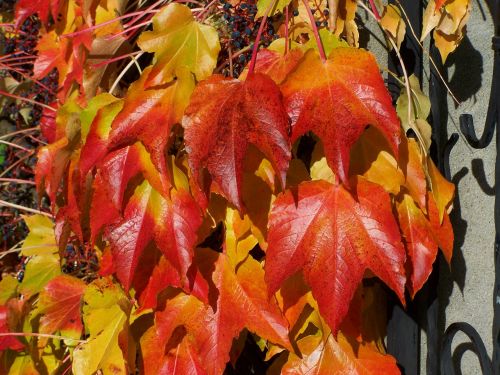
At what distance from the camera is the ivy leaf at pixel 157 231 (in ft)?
2.51

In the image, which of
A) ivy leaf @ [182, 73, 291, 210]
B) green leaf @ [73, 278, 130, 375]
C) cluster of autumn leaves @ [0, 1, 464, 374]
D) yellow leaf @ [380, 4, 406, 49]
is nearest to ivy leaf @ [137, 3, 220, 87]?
cluster of autumn leaves @ [0, 1, 464, 374]

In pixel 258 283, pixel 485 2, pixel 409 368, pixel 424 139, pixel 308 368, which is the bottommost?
pixel 409 368

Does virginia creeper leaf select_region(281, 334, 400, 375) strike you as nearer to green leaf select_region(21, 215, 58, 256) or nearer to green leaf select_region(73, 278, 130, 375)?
green leaf select_region(73, 278, 130, 375)

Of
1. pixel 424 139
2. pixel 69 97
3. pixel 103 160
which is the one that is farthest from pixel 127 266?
pixel 69 97

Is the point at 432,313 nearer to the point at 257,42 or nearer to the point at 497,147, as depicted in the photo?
the point at 497,147

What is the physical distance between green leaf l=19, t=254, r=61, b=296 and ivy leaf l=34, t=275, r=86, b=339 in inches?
3.4

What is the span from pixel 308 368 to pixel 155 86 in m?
0.40

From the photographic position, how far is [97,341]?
94cm

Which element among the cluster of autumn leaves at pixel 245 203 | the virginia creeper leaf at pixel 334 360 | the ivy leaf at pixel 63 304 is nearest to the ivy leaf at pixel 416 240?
the cluster of autumn leaves at pixel 245 203

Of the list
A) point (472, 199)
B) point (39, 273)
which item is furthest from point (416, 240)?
point (39, 273)

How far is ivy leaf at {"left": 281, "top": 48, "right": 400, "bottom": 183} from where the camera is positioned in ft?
2.24

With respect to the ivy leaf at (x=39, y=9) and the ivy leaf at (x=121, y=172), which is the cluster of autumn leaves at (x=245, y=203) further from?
the ivy leaf at (x=39, y=9)

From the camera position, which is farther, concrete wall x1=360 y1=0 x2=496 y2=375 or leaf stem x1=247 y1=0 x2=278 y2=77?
concrete wall x1=360 y1=0 x2=496 y2=375

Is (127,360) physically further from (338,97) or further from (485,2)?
(485,2)
